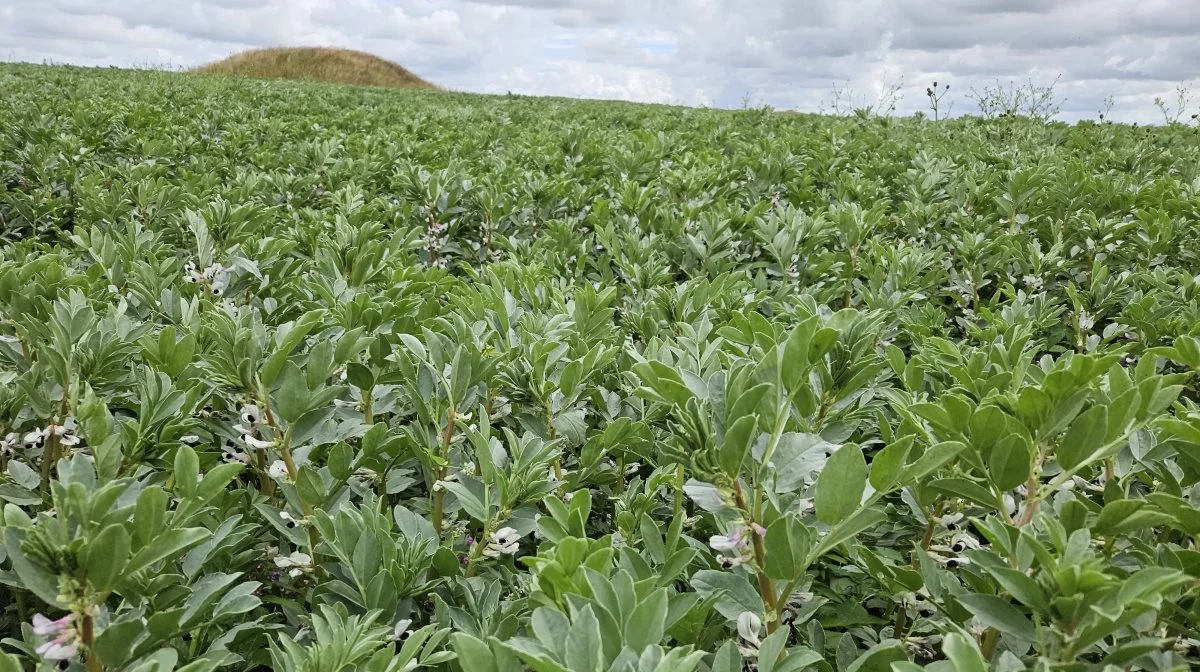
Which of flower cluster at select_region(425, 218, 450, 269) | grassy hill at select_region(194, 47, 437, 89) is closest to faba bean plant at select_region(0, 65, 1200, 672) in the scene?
flower cluster at select_region(425, 218, 450, 269)

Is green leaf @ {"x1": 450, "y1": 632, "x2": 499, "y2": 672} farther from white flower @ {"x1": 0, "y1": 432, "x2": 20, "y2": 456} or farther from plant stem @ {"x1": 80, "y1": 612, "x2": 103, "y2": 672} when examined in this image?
white flower @ {"x1": 0, "y1": 432, "x2": 20, "y2": 456}

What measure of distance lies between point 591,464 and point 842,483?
0.70 metres

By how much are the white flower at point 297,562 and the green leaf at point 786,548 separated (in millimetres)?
860

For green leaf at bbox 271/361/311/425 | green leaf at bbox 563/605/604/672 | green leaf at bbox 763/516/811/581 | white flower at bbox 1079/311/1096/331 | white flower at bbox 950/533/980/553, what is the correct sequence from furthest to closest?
white flower at bbox 1079/311/1096/331, green leaf at bbox 271/361/311/425, white flower at bbox 950/533/980/553, green leaf at bbox 763/516/811/581, green leaf at bbox 563/605/604/672

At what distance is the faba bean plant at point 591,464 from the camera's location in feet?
3.40

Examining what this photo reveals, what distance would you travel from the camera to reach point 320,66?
102 ft

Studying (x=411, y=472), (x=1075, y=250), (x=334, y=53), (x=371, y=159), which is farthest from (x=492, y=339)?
(x=334, y=53)

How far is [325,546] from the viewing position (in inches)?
55.8

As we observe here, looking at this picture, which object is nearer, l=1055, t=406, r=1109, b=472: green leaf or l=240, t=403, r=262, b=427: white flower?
l=1055, t=406, r=1109, b=472: green leaf

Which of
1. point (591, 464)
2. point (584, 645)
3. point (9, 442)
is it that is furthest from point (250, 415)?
point (584, 645)

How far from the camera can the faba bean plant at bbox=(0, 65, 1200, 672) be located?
104 cm

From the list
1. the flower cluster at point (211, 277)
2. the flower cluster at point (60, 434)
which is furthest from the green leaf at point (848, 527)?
the flower cluster at point (211, 277)

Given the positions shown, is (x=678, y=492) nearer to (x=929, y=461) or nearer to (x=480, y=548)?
(x=480, y=548)

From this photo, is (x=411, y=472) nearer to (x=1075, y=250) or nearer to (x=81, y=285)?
(x=81, y=285)
